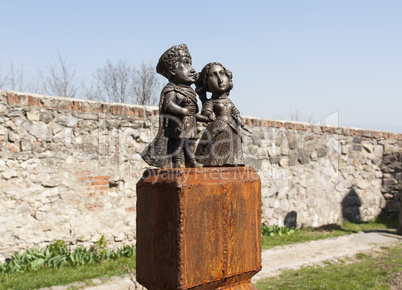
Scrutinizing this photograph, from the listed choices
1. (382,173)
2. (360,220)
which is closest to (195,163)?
(360,220)

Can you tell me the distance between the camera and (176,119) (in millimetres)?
2527

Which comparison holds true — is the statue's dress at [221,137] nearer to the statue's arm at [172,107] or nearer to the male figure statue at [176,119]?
the male figure statue at [176,119]

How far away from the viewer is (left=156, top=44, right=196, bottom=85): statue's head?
8.49 ft

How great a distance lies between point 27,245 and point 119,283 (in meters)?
1.44

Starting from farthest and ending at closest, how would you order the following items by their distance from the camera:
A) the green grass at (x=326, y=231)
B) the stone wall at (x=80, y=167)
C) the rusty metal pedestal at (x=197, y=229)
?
the green grass at (x=326, y=231) < the stone wall at (x=80, y=167) < the rusty metal pedestal at (x=197, y=229)

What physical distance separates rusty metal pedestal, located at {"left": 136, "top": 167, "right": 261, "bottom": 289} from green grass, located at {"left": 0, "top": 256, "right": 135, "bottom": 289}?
Answer: 229 centimetres

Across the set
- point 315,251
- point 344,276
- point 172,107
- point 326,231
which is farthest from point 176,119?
point 326,231

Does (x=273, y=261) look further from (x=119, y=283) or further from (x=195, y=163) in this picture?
(x=195, y=163)

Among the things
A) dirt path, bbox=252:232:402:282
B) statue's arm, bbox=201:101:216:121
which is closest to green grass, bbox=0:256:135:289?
dirt path, bbox=252:232:402:282

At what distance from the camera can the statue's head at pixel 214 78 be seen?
272 cm

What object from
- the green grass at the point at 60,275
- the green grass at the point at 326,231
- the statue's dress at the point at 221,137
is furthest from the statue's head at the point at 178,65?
the green grass at the point at 326,231

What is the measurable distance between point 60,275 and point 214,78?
3.03 metres

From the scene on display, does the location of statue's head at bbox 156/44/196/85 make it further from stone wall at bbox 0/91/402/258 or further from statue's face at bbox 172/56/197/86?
stone wall at bbox 0/91/402/258

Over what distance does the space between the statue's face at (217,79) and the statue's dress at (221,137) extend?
0.09 metres
